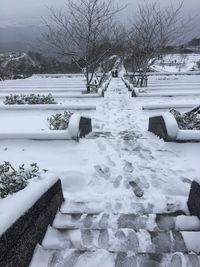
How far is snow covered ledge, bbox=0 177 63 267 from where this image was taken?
2.54m

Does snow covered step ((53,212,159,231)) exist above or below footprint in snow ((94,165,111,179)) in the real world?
below

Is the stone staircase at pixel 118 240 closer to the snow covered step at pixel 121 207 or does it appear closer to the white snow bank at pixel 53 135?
the snow covered step at pixel 121 207

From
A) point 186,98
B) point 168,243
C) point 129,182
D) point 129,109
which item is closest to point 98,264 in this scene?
point 168,243

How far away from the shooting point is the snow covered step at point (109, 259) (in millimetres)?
2799

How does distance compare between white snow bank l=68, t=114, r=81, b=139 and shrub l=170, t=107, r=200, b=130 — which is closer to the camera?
white snow bank l=68, t=114, r=81, b=139

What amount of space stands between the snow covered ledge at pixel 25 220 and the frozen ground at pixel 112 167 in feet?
0.69

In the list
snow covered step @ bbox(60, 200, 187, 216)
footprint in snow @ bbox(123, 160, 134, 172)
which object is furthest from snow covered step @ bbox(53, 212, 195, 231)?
footprint in snow @ bbox(123, 160, 134, 172)

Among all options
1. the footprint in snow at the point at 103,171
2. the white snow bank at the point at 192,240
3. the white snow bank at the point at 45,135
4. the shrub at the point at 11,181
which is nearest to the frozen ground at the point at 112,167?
the footprint in snow at the point at 103,171

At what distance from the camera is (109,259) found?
2852mm

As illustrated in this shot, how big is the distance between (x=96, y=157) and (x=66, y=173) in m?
0.93

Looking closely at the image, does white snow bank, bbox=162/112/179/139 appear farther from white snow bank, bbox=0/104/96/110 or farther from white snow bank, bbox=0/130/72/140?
white snow bank, bbox=0/104/96/110

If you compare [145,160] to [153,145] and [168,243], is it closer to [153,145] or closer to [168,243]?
[153,145]

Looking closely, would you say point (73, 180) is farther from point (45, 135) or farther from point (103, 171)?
point (45, 135)

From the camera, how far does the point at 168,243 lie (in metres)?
3.13
